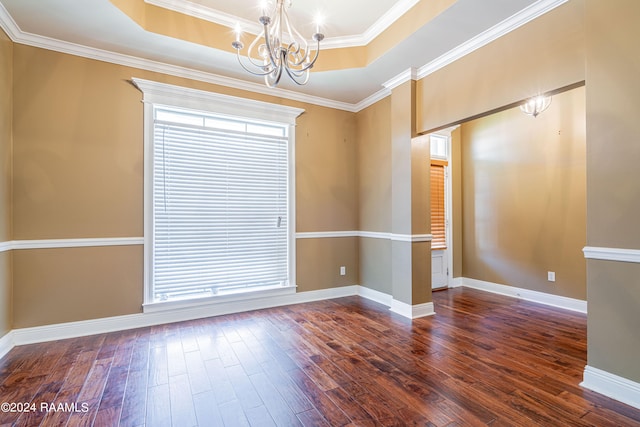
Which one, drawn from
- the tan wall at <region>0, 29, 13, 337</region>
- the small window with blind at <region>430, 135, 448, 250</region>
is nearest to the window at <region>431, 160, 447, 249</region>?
the small window with blind at <region>430, 135, 448, 250</region>

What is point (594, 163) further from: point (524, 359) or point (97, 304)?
point (97, 304)

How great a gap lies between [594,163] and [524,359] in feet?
5.56

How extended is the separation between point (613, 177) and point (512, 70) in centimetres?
128

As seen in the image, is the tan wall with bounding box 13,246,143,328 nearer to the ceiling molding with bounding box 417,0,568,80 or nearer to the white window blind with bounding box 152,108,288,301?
the white window blind with bounding box 152,108,288,301

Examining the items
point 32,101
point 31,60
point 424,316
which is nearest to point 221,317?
point 424,316

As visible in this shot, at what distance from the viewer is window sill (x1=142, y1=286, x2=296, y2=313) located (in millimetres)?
3422

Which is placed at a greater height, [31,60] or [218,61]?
[218,61]

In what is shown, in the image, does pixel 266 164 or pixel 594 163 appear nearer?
pixel 594 163

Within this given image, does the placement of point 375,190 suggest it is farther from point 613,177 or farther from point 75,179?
point 75,179

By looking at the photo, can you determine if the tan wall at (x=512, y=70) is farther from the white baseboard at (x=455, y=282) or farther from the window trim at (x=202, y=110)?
the white baseboard at (x=455, y=282)

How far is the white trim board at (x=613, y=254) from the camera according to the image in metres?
1.91

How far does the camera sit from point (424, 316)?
3.70 m

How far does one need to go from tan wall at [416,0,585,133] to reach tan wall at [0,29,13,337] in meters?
4.26

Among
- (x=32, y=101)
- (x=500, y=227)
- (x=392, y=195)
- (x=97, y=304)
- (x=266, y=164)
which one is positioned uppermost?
(x=32, y=101)
